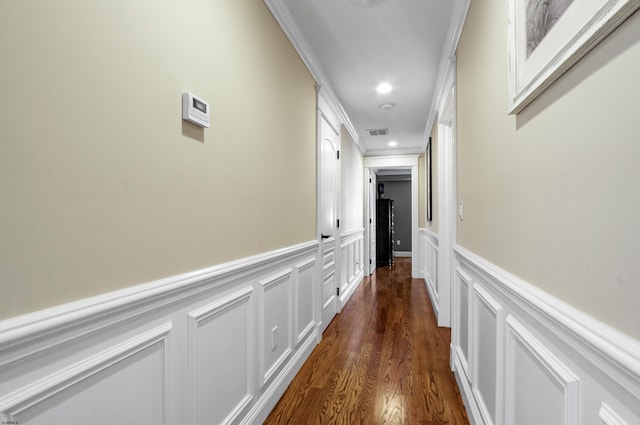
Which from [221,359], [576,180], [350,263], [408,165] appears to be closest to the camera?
[576,180]

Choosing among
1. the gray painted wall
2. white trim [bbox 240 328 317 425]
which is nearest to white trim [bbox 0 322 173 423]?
white trim [bbox 240 328 317 425]

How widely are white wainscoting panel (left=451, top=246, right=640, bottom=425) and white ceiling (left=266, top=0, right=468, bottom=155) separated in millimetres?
1534

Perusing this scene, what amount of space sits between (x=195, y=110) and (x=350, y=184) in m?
3.54

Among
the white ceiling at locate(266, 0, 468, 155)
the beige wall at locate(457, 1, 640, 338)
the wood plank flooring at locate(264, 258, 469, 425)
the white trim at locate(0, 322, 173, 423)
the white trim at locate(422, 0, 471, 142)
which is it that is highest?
the white ceiling at locate(266, 0, 468, 155)

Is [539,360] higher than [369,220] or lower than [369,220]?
lower

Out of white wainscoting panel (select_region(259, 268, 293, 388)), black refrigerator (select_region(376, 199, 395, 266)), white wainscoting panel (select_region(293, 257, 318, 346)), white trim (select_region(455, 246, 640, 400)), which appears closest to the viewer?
white trim (select_region(455, 246, 640, 400))

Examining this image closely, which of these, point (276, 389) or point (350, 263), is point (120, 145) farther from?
point (350, 263)

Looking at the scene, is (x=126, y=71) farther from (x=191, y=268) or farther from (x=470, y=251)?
(x=470, y=251)

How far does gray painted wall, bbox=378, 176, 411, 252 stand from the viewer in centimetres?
923

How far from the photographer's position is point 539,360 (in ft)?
2.89

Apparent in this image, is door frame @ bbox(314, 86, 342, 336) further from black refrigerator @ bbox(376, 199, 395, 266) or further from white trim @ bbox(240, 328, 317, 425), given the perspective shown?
black refrigerator @ bbox(376, 199, 395, 266)

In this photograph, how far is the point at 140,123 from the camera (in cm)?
98

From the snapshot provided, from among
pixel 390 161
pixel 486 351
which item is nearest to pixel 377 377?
pixel 486 351

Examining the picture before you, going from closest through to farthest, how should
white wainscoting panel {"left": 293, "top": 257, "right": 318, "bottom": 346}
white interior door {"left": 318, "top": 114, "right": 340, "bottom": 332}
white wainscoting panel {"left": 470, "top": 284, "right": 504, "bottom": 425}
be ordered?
white wainscoting panel {"left": 470, "top": 284, "right": 504, "bottom": 425} → white wainscoting panel {"left": 293, "top": 257, "right": 318, "bottom": 346} → white interior door {"left": 318, "top": 114, "right": 340, "bottom": 332}
